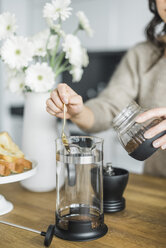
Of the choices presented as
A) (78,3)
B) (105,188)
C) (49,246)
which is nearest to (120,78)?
(105,188)

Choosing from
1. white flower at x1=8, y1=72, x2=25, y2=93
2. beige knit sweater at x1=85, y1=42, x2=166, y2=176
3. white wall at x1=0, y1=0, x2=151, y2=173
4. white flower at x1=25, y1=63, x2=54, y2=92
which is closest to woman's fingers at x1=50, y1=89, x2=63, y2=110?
white flower at x1=25, y1=63, x2=54, y2=92

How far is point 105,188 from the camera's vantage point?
3.07 feet

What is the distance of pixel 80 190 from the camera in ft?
2.73

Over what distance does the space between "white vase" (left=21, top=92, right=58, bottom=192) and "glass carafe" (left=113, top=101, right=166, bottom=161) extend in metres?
0.32

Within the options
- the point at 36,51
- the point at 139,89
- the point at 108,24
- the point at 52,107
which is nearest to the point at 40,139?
the point at 52,107

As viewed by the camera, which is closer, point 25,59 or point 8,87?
point 25,59

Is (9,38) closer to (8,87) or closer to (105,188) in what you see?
(8,87)

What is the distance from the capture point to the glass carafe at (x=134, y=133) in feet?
2.65

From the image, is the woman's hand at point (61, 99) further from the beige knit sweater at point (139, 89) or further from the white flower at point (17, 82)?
the beige knit sweater at point (139, 89)

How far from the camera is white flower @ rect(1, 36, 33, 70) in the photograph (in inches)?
41.3

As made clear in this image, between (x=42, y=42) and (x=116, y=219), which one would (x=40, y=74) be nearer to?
(x=42, y=42)

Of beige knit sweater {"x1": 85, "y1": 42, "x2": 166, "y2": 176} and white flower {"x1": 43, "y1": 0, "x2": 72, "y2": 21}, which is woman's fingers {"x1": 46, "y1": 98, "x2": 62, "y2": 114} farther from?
beige knit sweater {"x1": 85, "y1": 42, "x2": 166, "y2": 176}

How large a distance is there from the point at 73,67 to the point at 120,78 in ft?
1.73

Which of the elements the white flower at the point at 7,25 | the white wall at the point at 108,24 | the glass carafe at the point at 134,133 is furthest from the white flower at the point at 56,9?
the white wall at the point at 108,24
